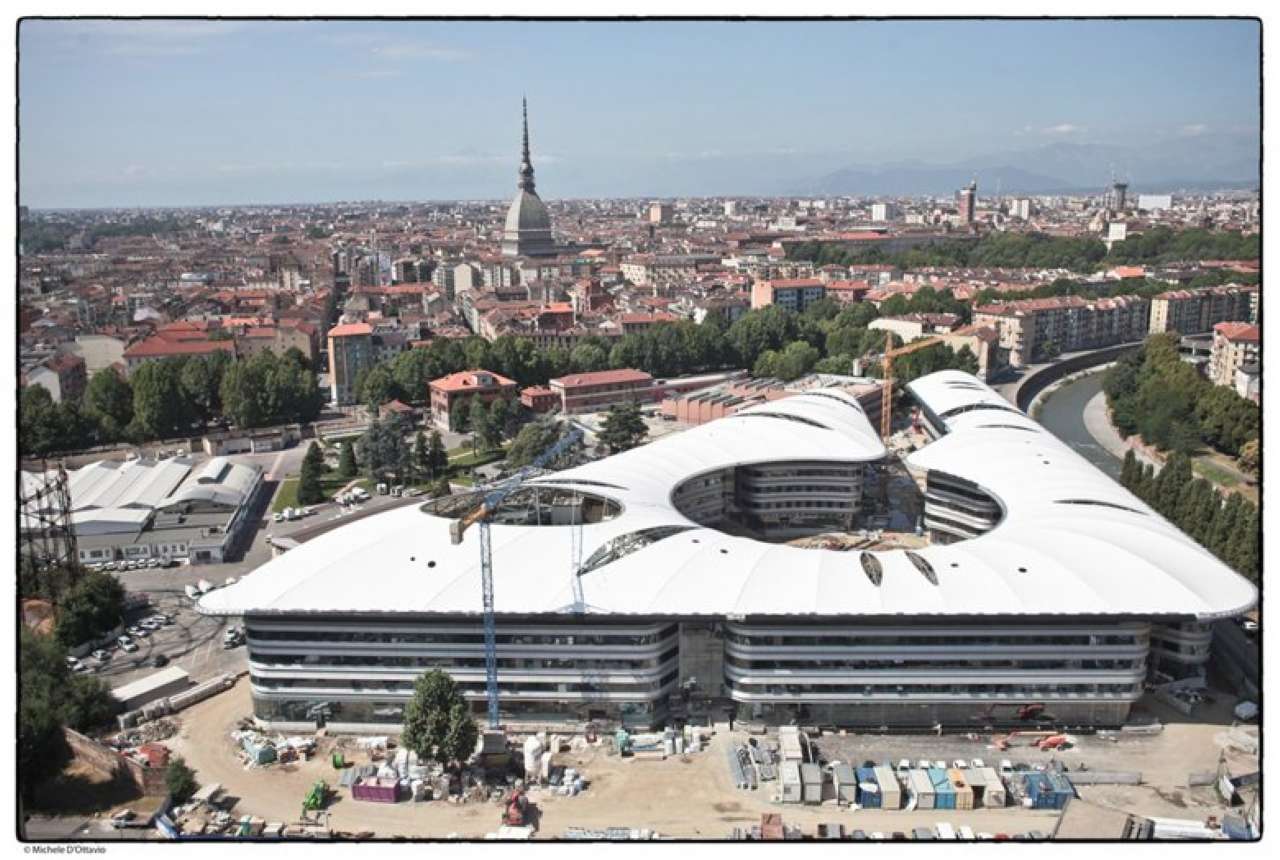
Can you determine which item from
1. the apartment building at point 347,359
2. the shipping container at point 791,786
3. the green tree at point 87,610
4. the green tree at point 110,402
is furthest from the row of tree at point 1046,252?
the green tree at point 87,610

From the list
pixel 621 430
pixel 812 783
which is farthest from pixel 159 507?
pixel 812 783

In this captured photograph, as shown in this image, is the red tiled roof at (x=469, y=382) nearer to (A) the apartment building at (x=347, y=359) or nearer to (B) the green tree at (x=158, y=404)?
(A) the apartment building at (x=347, y=359)

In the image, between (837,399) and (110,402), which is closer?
(837,399)

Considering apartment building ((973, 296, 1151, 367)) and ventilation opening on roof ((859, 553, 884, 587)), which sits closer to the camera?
ventilation opening on roof ((859, 553, 884, 587))

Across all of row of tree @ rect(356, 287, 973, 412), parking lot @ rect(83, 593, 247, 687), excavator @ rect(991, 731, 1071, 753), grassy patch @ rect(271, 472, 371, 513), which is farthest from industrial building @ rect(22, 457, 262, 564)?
excavator @ rect(991, 731, 1071, 753)

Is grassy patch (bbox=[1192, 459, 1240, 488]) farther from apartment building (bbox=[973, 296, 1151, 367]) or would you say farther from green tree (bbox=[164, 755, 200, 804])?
green tree (bbox=[164, 755, 200, 804])

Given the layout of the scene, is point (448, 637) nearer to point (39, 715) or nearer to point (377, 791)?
point (377, 791)

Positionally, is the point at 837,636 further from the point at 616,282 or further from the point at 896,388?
the point at 616,282
